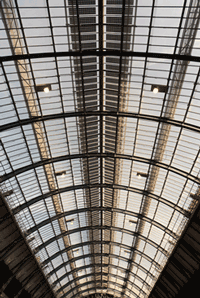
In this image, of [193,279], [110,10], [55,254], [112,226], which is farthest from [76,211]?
[110,10]

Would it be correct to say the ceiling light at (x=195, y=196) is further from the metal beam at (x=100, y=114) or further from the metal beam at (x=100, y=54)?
the metal beam at (x=100, y=54)

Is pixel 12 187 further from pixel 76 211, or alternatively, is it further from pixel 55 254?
pixel 55 254

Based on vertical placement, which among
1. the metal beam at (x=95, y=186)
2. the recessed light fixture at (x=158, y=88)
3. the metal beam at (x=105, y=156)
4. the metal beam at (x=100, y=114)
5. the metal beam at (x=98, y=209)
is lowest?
the metal beam at (x=98, y=209)

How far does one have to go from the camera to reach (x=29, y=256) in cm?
3459

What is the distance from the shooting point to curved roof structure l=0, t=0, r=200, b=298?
17.7m

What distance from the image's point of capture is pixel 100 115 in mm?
24953

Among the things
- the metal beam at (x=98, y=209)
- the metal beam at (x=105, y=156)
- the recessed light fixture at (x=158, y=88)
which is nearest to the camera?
the recessed light fixture at (x=158, y=88)

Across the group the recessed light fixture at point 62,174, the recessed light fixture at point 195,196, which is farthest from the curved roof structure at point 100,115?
the recessed light fixture at point 62,174

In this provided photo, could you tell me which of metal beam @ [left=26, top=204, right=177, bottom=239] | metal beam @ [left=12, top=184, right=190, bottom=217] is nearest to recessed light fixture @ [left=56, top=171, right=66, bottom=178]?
metal beam @ [left=12, top=184, right=190, bottom=217]

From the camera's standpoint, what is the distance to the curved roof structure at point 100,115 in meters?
17.7

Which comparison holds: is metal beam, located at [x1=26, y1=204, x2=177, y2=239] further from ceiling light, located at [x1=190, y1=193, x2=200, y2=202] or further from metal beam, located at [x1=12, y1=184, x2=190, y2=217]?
ceiling light, located at [x1=190, y1=193, x2=200, y2=202]

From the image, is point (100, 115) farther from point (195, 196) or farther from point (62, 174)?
point (195, 196)

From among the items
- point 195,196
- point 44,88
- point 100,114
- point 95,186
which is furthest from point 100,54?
point 95,186

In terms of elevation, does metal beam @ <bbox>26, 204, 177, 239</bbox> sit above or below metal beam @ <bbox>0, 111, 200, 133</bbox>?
below
